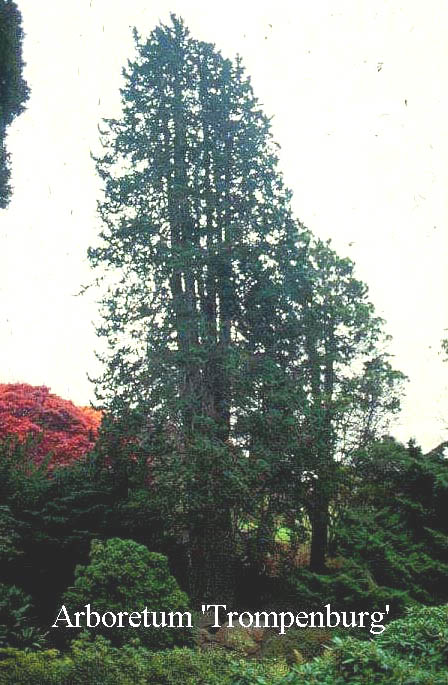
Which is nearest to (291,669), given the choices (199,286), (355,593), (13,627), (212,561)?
(13,627)

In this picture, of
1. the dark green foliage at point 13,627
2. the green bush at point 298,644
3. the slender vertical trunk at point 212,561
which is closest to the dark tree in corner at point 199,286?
the slender vertical trunk at point 212,561

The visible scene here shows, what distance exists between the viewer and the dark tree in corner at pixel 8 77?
12156mm

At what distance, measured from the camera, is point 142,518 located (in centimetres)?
1248

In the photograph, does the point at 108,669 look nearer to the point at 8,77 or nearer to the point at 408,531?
the point at 408,531

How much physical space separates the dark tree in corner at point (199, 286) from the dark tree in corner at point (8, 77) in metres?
2.50

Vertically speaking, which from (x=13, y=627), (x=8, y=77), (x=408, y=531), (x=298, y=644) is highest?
(x=8, y=77)

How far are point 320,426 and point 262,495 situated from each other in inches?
77.9

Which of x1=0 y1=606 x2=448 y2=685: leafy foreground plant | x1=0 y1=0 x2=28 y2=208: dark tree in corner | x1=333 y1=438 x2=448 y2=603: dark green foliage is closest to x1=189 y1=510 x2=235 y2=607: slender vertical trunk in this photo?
x1=333 y1=438 x2=448 y2=603: dark green foliage

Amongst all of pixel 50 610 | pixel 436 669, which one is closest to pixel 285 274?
pixel 50 610

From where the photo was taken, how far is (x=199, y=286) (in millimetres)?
13859

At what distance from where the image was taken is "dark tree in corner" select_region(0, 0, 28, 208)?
1216cm

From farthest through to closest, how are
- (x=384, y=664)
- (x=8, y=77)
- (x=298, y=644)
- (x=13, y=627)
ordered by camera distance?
(x=8, y=77), (x=298, y=644), (x=13, y=627), (x=384, y=664)

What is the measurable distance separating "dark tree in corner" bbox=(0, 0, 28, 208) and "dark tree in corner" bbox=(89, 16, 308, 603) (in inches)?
98.4

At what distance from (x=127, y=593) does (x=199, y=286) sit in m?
7.23
